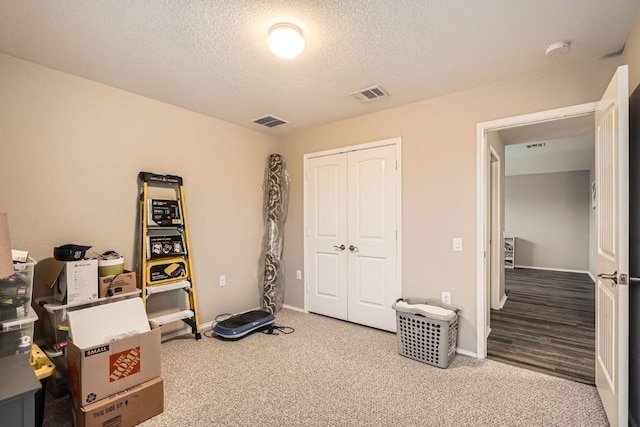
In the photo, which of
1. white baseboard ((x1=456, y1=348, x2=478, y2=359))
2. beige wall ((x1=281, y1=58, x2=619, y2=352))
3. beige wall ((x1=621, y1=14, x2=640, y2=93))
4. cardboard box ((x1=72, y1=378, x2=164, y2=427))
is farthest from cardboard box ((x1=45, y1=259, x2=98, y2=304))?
beige wall ((x1=621, y1=14, x2=640, y2=93))

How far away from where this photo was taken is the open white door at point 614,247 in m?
1.55

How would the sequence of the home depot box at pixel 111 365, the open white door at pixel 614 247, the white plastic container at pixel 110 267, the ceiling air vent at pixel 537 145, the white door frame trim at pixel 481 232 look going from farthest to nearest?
1. the ceiling air vent at pixel 537 145
2. the white door frame trim at pixel 481 232
3. the white plastic container at pixel 110 267
4. the home depot box at pixel 111 365
5. the open white door at pixel 614 247

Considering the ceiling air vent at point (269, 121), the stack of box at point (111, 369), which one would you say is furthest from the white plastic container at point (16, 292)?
the ceiling air vent at point (269, 121)

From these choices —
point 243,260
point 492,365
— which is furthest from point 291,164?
point 492,365

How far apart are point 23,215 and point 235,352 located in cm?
197

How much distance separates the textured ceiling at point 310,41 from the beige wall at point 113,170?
238 mm

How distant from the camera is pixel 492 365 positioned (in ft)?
8.35

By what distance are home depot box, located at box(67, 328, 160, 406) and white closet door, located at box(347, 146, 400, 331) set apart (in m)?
2.17

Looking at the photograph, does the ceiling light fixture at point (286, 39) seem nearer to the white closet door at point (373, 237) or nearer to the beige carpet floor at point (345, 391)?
the white closet door at point (373, 237)

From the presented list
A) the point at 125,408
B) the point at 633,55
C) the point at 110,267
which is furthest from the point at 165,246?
the point at 633,55

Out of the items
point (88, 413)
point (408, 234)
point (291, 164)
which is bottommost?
point (88, 413)

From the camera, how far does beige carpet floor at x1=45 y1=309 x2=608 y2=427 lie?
6.09 feet

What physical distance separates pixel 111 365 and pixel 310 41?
233 cm

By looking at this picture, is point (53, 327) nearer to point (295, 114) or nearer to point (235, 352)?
point (235, 352)
